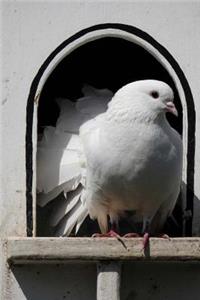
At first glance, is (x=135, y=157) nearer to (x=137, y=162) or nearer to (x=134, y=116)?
(x=137, y=162)

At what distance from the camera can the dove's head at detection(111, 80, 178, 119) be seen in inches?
260

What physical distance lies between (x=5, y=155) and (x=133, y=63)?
42.0 inches

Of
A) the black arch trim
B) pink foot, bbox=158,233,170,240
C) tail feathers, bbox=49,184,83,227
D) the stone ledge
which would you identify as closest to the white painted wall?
the black arch trim

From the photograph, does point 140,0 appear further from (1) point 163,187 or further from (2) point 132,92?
(1) point 163,187

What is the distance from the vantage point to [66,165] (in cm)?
707

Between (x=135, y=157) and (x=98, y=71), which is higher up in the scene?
(x=98, y=71)

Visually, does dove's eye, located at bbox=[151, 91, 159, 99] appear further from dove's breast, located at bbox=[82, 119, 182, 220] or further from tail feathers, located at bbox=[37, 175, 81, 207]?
tail feathers, located at bbox=[37, 175, 81, 207]

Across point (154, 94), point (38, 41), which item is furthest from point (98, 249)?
point (38, 41)

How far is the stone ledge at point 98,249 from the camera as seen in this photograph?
6.47 m

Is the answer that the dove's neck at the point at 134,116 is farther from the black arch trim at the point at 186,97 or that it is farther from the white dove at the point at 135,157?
the black arch trim at the point at 186,97

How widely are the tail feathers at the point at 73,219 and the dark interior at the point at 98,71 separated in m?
0.44

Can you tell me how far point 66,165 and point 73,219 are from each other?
0.26 metres

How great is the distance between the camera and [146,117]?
6.66m

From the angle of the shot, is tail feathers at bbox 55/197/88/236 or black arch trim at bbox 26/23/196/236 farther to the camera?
tail feathers at bbox 55/197/88/236
